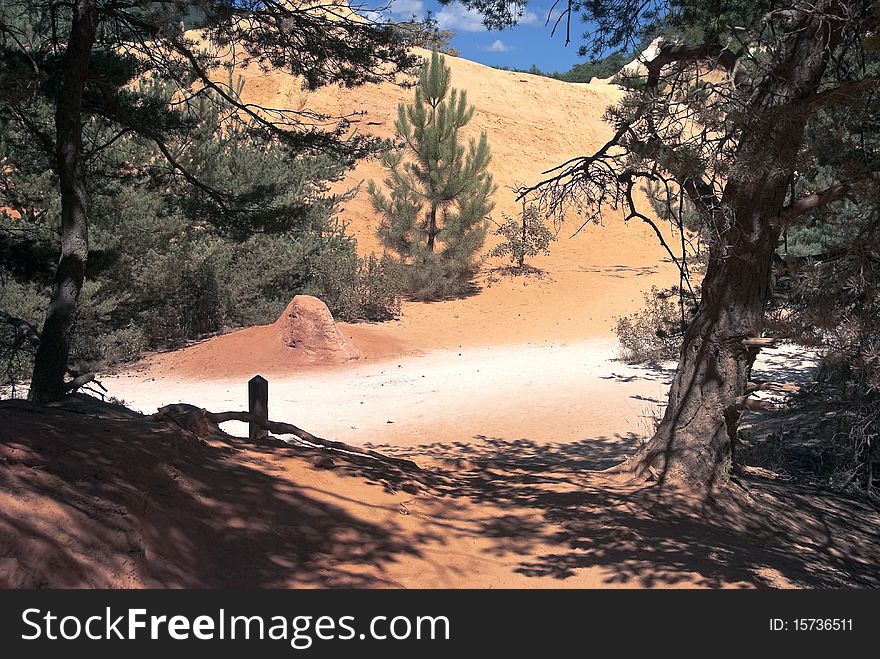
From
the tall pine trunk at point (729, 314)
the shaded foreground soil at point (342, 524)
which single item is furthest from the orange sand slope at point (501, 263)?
the shaded foreground soil at point (342, 524)

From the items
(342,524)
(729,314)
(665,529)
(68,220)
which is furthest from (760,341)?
(68,220)

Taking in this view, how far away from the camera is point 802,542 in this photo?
5.26 meters

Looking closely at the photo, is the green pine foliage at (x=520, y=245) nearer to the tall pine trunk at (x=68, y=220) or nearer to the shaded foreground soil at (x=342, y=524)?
the tall pine trunk at (x=68, y=220)

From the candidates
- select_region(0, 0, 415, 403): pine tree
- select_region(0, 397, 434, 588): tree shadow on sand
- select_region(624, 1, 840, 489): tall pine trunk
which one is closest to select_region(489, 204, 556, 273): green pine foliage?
select_region(0, 0, 415, 403): pine tree

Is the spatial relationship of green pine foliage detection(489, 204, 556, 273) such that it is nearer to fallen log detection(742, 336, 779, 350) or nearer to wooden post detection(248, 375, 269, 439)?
wooden post detection(248, 375, 269, 439)

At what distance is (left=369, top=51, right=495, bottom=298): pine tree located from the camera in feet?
74.0

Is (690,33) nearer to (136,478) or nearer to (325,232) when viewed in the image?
(136,478)

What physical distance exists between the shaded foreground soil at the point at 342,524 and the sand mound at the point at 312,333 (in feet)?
28.3

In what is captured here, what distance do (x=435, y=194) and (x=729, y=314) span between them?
1806 cm

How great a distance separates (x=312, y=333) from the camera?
14656 mm

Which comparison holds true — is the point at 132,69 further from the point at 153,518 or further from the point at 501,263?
the point at 501,263

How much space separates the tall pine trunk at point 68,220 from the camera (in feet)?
20.3

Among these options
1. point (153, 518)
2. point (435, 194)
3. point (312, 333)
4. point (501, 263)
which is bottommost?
point (153, 518)

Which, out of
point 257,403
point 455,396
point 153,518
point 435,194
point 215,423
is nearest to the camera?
point 153,518
